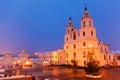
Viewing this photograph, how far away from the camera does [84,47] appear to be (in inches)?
1587

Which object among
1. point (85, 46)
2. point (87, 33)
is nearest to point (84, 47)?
point (85, 46)

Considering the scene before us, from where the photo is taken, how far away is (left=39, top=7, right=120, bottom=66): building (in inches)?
1560

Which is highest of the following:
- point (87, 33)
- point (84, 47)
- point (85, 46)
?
point (87, 33)

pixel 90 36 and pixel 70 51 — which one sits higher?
pixel 90 36

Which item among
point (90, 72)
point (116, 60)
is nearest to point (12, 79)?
point (90, 72)

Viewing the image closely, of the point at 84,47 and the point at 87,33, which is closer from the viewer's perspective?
the point at 87,33

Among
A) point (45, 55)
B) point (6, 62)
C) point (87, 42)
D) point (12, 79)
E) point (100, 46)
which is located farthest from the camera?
point (45, 55)

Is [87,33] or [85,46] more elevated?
[87,33]

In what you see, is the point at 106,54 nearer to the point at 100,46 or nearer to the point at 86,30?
the point at 100,46

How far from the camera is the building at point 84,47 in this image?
130ft

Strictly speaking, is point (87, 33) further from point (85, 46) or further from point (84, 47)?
point (84, 47)

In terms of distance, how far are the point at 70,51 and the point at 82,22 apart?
8.87 meters

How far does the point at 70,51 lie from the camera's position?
4466 centimetres

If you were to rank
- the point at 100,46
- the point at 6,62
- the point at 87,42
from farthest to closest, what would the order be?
the point at 6,62 < the point at 100,46 < the point at 87,42
